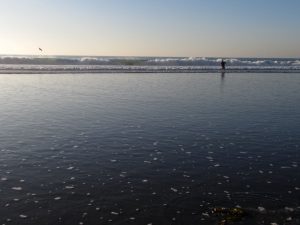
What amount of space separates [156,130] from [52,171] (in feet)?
21.9

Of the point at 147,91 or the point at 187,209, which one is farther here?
the point at 147,91

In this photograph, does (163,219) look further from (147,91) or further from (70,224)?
(147,91)

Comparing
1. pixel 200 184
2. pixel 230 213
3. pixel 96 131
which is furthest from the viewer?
pixel 96 131

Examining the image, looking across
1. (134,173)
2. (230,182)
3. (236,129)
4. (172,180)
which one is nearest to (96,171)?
(134,173)

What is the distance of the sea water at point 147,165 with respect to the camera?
395 inches

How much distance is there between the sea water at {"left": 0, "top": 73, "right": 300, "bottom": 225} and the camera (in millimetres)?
10031

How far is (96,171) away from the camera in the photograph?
1278cm

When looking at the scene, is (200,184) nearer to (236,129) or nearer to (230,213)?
(230,213)

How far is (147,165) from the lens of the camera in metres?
13.4

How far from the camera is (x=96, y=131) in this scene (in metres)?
18.0

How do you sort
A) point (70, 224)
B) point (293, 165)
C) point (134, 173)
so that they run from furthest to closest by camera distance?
1. point (293, 165)
2. point (134, 173)
3. point (70, 224)

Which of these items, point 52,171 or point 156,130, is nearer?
point 52,171

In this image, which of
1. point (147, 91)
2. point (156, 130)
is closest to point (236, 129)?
point (156, 130)

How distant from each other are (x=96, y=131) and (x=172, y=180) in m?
6.74
